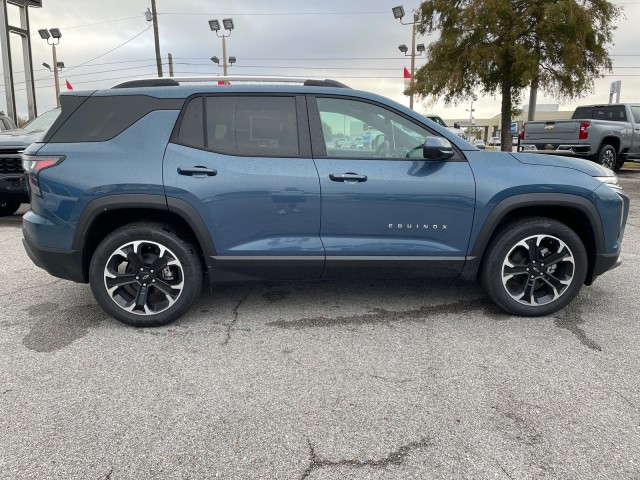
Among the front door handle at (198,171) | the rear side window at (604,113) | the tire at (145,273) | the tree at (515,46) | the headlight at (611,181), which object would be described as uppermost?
the tree at (515,46)

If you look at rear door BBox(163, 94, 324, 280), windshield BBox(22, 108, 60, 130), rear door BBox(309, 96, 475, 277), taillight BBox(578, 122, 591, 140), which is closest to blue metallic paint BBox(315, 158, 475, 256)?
rear door BBox(309, 96, 475, 277)

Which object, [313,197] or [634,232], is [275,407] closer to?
[313,197]

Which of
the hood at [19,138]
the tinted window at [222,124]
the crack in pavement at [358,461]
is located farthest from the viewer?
the hood at [19,138]

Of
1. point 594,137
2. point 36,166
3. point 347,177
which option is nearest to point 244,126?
point 347,177

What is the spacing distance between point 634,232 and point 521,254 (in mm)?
4647

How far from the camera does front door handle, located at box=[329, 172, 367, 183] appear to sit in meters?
3.38

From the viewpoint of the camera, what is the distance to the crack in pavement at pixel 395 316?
3.63 meters

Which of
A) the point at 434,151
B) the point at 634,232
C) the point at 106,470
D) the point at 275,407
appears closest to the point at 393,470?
the point at 275,407

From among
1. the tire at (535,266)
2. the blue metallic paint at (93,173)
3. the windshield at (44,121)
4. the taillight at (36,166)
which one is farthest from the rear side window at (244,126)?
the windshield at (44,121)

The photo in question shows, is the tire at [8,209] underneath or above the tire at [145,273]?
underneath

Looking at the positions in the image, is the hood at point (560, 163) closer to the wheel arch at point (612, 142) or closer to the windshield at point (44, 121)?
the windshield at point (44, 121)

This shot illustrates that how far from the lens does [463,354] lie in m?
3.13

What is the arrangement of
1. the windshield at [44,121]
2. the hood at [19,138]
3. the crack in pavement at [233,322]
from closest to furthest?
the crack in pavement at [233,322]
the hood at [19,138]
the windshield at [44,121]

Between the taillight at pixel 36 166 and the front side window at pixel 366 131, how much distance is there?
1.93 meters
